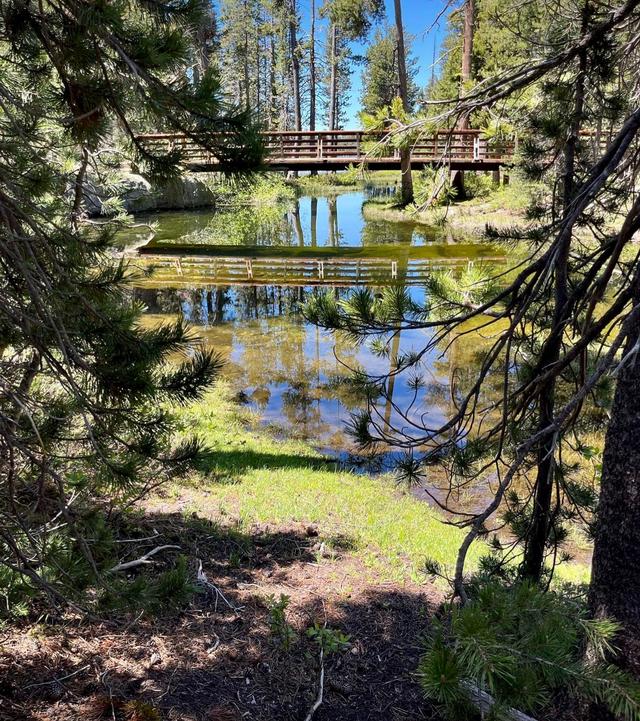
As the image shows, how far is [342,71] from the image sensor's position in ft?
162

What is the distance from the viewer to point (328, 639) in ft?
10.9

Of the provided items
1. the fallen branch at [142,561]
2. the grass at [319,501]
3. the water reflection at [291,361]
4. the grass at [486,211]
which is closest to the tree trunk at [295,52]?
the grass at [486,211]

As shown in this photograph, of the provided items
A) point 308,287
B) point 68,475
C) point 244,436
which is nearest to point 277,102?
point 308,287

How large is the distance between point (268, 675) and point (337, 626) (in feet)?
2.09

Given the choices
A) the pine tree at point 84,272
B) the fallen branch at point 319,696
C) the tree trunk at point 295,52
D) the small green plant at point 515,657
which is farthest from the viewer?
the tree trunk at point 295,52

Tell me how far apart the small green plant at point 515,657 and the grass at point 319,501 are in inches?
115

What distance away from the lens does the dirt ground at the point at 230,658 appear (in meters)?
2.59

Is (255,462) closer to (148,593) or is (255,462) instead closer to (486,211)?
(148,593)

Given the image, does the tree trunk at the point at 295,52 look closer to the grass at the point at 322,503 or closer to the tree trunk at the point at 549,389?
the grass at the point at 322,503

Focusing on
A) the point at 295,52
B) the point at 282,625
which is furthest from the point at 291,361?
the point at 295,52

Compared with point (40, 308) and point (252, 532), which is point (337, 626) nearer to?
point (252, 532)

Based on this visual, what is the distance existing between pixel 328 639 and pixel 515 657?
7.27 ft

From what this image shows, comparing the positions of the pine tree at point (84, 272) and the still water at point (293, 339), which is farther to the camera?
the still water at point (293, 339)

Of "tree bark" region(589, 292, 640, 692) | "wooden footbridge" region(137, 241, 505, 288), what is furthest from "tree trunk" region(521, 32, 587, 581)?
"wooden footbridge" region(137, 241, 505, 288)
